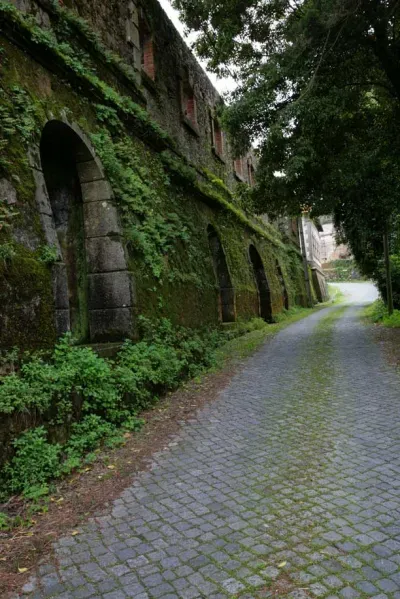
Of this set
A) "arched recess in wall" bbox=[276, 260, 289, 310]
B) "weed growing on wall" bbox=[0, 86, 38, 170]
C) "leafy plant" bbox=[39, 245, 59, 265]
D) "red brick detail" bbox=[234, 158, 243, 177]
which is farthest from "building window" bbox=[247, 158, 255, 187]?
"leafy plant" bbox=[39, 245, 59, 265]

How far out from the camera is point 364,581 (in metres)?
2.50

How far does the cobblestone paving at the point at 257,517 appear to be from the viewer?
2.58m

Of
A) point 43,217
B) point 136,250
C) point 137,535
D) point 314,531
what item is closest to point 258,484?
point 314,531

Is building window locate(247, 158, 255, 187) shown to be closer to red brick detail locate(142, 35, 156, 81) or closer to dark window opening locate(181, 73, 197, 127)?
dark window opening locate(181, 73, 197, 127)

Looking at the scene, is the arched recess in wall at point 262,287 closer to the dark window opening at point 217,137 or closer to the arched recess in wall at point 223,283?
the dark window opening at point 217,137

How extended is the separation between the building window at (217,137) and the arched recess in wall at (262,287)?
4.53 meters

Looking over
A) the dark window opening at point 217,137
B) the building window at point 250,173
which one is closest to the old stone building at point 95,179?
the dark window opening at point 217,137

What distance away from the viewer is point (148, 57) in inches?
402

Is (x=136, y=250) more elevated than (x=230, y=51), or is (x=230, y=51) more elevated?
(x=230, y=51)

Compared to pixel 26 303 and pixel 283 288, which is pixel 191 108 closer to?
pixel 26 303

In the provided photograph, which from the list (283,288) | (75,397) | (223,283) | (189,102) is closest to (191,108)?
(189,102)

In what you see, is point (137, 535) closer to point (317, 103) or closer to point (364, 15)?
point (317, 103)

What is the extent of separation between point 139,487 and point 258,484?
101 centimetres

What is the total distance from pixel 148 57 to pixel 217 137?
605cm
